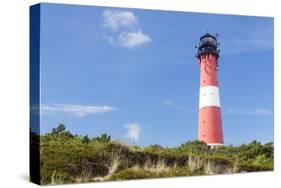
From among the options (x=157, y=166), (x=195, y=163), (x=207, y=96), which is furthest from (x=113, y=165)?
(x=207, y=96)

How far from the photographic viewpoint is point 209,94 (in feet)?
49.2

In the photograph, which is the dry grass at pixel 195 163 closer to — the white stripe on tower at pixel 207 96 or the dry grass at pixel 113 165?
the white stripe on tower at pixel 207 96

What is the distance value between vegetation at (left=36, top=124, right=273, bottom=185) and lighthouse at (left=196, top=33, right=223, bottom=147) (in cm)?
24

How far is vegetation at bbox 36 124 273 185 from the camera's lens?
13125 millimetres

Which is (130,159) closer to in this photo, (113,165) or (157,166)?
(113,165)

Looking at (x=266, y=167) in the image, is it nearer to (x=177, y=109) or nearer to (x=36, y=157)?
(x=177, y=109)

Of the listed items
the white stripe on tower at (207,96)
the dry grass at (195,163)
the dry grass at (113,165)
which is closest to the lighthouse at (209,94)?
the white stripe on tower at (207,96)

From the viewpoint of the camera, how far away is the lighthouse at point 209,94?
49.0 ft

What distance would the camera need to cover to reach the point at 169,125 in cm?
1449

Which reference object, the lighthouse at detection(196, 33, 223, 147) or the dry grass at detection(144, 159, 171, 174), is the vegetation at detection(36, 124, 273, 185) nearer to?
the dry grass at detection(144, 159, 171, 174)

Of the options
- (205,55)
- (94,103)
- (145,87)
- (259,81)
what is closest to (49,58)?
(94,103)

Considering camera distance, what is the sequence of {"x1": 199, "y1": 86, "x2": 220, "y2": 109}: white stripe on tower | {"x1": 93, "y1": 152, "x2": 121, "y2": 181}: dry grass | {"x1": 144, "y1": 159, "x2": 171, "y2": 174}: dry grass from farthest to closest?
{"x1": 199, "y1": 86, "x2": 220, "y2": 109}: white stripe on tower
{"x1": 144, "y1": 159, "x2": 171, "y2": 174}: dry grass
{"x1": 93, "y1": 152, "x2": 121, "y2": 181}: dry grass

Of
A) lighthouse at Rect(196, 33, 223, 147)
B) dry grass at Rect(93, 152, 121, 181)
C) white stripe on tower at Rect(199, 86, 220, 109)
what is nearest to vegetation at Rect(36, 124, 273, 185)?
dry grass at Rect(93, 152, 121, 181)

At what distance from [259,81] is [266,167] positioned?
5.92ft
